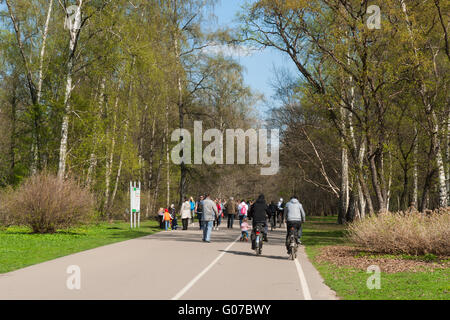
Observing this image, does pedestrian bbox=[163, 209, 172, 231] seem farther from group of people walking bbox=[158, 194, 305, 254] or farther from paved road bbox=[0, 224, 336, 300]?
paved road bbox=[0, 224, 336, 300]

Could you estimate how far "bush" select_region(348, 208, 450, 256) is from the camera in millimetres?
15039

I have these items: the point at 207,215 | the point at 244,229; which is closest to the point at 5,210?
the point at 207,215

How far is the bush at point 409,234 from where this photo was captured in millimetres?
15039

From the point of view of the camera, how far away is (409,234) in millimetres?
15469

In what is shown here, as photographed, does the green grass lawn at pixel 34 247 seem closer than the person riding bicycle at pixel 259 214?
Yes

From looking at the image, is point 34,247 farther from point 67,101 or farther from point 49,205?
point 67,101

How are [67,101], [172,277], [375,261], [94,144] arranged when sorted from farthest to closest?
[94,144]
[67,101]
[375,261]
[172,277]

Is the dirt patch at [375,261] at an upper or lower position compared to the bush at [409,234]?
lower

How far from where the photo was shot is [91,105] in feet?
95.9

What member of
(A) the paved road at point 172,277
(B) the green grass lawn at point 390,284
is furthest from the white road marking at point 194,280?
(B) the green grass lawn at point 390,284

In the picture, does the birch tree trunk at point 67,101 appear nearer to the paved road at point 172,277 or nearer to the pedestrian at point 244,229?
the pedestrian at point 244,229

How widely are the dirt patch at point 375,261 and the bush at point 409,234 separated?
443mm

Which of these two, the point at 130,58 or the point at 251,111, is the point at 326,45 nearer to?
the point at 130,58

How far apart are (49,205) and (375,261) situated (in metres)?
14.3
